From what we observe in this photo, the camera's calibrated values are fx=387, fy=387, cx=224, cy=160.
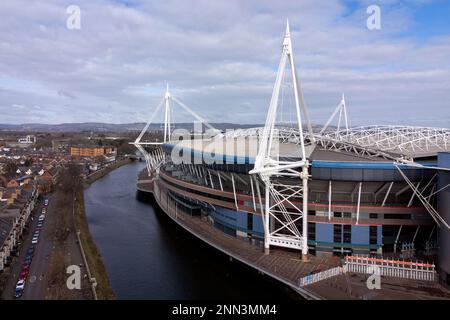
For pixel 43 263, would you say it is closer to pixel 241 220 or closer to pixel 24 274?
pixel 24 274

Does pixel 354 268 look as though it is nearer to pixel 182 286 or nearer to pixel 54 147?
pixel 182 286

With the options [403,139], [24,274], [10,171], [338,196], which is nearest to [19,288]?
[24,274]

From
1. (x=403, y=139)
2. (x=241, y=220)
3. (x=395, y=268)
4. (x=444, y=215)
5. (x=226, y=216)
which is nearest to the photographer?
(x=444, y=215)

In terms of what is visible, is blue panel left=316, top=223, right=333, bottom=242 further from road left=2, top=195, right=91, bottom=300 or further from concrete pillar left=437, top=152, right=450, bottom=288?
road left=2, top=195, right=91, bottom=300

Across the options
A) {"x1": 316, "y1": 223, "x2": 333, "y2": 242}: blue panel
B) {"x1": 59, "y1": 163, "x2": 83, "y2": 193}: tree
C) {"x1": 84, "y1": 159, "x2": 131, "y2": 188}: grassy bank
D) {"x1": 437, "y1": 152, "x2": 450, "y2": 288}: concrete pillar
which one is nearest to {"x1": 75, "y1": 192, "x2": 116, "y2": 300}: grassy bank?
{"x1": 316, "y1": 223, "x2": 333, "y2": 242}: blue panel

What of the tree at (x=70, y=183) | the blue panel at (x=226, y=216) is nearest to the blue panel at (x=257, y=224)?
the blue panel at (x=226, y=216)
